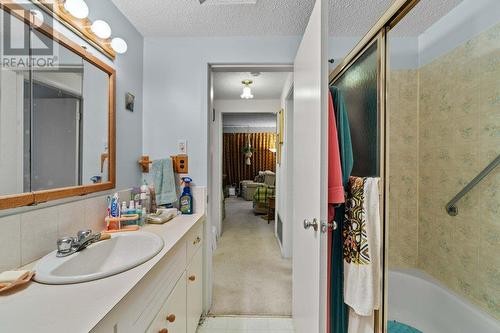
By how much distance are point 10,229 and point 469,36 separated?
8.55ft

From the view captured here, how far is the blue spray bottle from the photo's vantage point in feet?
5.55

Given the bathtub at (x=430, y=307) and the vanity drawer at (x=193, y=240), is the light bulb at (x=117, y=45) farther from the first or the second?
the bathtub at (x=430, y=307)

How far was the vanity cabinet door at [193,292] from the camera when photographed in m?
1.35

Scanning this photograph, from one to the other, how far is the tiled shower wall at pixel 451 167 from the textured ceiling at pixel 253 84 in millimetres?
1484

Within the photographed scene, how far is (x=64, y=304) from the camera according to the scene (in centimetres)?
60

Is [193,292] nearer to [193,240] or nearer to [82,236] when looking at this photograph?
[193,240]

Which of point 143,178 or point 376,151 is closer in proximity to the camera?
point 376,151

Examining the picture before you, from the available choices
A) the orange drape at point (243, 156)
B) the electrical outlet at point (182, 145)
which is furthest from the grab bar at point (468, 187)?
the orange drape at point (243, 156)

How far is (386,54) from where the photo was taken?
1.06m

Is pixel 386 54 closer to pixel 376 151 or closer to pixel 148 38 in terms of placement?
pixel 376 151

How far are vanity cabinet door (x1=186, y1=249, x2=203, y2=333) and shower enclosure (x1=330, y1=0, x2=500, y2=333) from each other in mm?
1027

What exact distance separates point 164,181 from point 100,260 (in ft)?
2.52

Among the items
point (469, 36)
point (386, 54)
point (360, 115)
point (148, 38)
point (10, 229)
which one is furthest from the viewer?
point (148, 38)

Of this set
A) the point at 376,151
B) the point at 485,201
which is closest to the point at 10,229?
the point at 376,151
